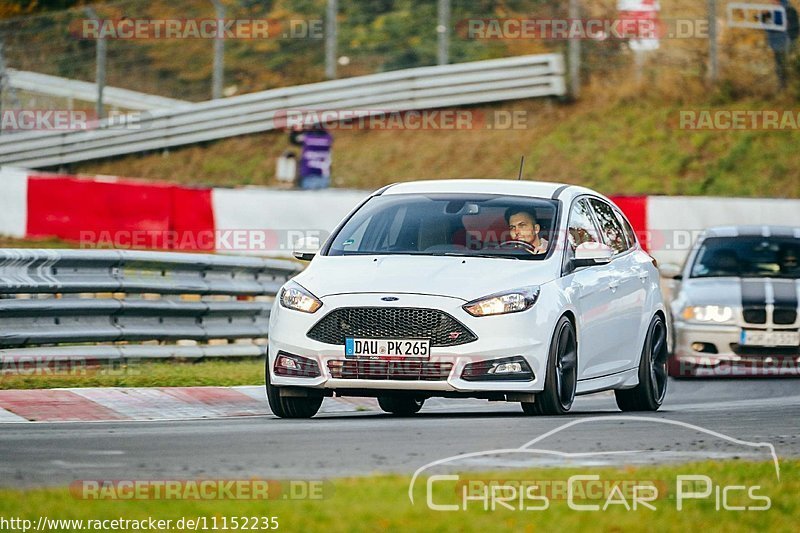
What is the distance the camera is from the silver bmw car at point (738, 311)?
16016 millimetres

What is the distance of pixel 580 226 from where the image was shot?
38.4 ft

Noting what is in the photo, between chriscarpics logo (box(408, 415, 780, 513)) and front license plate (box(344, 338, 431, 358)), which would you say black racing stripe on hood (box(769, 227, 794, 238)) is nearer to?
front license plate (box(344, 338, 431, 358))

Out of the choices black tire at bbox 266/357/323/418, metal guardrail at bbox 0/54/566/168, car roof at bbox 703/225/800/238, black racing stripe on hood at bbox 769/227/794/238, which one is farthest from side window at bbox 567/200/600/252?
metal guardrail at bbox 0/54/566/168

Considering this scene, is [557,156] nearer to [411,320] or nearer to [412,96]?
[412,96]

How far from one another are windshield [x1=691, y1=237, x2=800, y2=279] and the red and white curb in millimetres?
5120

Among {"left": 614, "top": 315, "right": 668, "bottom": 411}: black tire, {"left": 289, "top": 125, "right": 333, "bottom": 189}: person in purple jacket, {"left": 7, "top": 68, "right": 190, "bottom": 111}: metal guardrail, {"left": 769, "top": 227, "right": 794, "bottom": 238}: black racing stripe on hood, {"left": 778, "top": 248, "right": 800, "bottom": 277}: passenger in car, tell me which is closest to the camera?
{"left": 614, "top": 315, "right": 668, "bottom": 411}: black tire

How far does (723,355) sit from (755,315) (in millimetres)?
482

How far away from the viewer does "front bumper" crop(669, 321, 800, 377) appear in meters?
16.1

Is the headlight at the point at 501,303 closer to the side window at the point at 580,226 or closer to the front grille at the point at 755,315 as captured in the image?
the side window at the point at 580,226

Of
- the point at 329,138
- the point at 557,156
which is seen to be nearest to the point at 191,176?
the point at 329,138

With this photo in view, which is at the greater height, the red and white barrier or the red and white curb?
the red and white barrier

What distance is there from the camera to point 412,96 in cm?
3219

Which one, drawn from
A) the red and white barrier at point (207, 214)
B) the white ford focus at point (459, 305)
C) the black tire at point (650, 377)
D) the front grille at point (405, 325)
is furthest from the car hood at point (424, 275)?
the red and white barrier at point (207, 214)

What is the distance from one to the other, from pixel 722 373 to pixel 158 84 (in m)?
19.8
